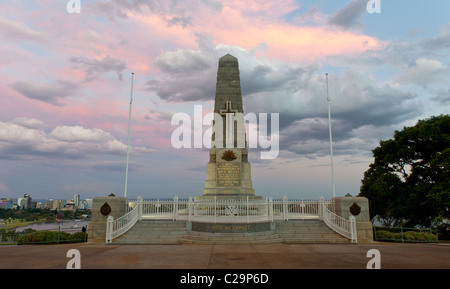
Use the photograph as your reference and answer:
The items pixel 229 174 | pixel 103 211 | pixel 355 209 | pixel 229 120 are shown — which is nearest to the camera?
pixel 103 211

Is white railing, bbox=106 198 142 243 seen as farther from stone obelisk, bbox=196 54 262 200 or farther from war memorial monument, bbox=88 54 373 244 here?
stone obelisk, bbox=196 54 262 200

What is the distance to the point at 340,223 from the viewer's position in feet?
44.9

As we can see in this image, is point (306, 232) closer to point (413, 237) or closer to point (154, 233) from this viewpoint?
point (413, 237)

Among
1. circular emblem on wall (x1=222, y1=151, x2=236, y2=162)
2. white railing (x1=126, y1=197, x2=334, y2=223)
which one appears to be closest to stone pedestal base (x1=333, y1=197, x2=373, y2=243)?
A: white railing (x1=126, y1=197, x2=334, y2=223)

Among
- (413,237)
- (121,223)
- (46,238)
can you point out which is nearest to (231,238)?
(121,223)

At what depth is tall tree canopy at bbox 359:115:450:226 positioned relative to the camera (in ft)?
58.9

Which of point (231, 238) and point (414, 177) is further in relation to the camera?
point (414, 177)

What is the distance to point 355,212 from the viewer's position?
1433cm

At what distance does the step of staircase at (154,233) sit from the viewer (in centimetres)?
1258

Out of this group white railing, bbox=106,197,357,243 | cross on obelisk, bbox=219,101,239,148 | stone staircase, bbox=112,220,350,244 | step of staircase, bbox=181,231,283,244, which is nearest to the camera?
step of staircase, bbox=181,231,283,244

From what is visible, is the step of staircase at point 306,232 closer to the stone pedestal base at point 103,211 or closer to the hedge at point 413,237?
the hedge at point 413,237

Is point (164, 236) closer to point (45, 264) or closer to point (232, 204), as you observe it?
point (232, 204)

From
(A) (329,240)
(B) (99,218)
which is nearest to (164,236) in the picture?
(B) (99,218)

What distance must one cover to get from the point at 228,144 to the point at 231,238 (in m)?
9.46
